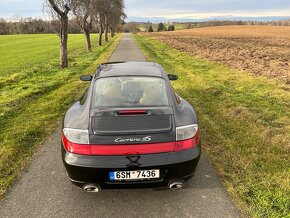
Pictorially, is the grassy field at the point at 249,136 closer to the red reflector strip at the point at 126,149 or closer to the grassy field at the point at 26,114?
the red reflector strip at the point at 126,149

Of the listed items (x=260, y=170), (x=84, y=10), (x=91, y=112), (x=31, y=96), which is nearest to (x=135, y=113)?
(x=91, y=112)

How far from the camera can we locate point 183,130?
3355 millimetres

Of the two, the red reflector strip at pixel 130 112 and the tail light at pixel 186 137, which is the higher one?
the red reflector strip at pixel 130 112

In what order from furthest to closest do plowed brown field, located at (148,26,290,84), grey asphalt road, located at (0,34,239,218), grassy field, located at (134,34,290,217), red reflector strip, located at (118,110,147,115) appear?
plowed brown field, located at (148,26,290,84), grassy field, located at (134,34,290,217), red reflector strip, located at (118,110,147,115), grey asphalt road, located at (0,34,239,218)

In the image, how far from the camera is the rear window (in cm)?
371

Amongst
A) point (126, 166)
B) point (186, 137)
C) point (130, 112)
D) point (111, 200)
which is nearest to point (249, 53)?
point (186, 137)

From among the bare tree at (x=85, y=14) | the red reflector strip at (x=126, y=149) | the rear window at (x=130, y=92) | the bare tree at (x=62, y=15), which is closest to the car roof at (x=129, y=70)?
the rear window at (x=130, y=92)

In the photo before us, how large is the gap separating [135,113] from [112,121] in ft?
1.00

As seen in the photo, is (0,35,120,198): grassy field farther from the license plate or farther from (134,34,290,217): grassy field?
(134,34,290,217): grassy field

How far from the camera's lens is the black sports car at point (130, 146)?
314cm

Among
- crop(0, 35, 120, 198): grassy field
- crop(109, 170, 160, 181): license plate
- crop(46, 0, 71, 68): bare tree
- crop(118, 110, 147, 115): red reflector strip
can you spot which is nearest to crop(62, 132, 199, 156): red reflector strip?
crop(109, 170, 160, 181): license plate

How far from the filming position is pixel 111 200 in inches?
139

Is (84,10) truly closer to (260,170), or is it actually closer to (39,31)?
(260,170)

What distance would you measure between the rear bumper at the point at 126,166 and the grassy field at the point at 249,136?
0.87 meters
